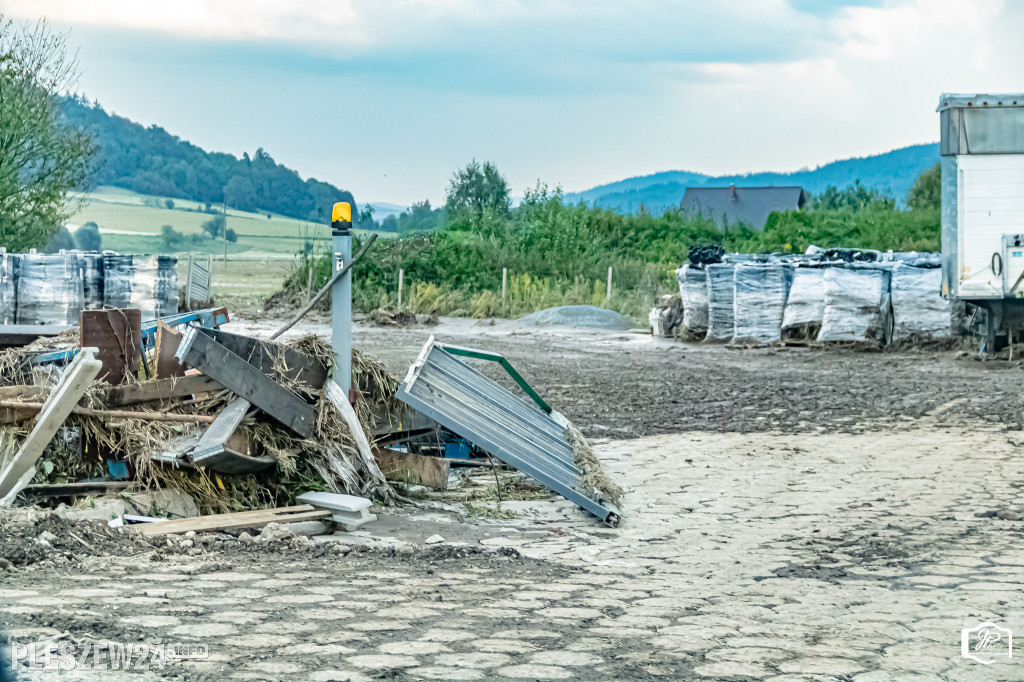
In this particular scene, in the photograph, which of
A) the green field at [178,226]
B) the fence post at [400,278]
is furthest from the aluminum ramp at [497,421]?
the green field at [178,226]

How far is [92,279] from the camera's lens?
64.0 feet

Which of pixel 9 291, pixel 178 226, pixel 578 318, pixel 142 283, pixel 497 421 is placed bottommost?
pixel 497 421

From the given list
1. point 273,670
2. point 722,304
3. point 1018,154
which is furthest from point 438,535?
point 722,304

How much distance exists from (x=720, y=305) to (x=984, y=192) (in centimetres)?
566

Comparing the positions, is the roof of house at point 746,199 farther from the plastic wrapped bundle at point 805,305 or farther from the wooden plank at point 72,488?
the wooden plank at point 72,488

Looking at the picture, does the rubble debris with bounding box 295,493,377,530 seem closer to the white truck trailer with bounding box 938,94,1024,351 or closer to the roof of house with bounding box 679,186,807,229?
the white truck trailer with bounding box 938,94,1024,351

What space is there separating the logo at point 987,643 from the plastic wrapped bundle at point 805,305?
14160mm

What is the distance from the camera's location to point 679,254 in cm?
3222

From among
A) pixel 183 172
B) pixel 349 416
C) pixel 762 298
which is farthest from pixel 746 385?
pixel 183 172

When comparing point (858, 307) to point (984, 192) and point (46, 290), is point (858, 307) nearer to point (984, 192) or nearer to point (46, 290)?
point (984, 192)

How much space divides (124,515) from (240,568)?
3.55 feet

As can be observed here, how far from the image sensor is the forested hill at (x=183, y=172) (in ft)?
109

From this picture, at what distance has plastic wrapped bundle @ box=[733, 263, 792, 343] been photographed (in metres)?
18.0

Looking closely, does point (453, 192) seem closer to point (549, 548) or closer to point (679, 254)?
point (679, 254)
